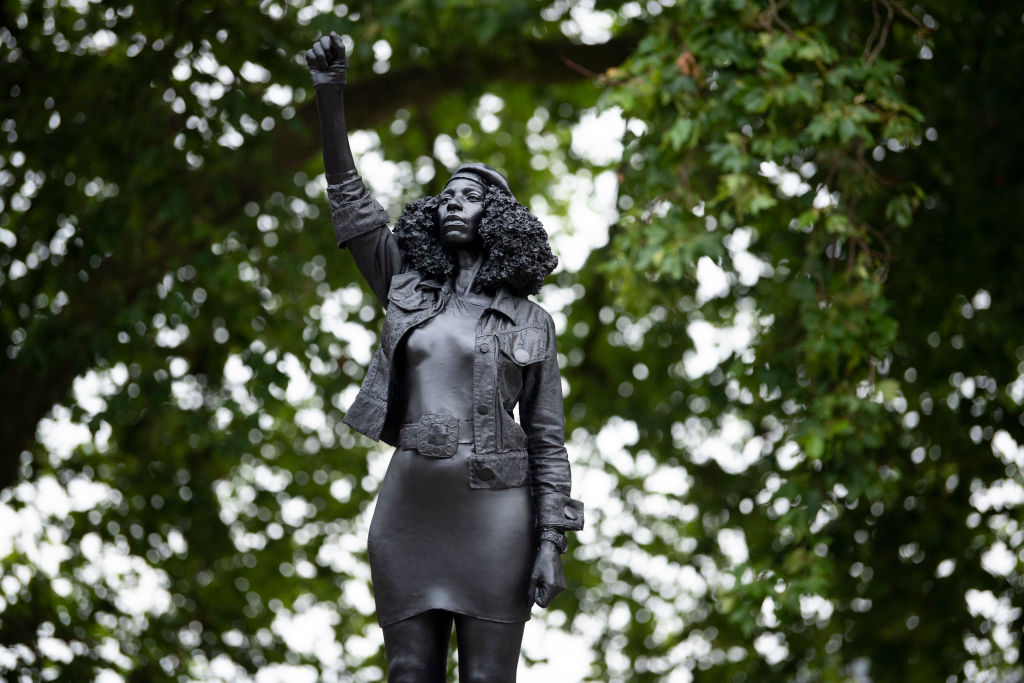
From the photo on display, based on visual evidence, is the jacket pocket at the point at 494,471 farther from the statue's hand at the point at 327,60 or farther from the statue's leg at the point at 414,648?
the statue's hand at the point at 327,60

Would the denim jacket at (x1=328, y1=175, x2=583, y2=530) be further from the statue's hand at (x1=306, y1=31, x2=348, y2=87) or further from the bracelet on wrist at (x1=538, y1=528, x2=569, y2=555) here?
the statue's hand at (x1=306, y1=31, x2=348, y2=87)

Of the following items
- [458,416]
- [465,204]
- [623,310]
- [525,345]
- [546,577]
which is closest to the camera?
[546,577]

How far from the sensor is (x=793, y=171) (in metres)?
9.51

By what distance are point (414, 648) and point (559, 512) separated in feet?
2.01

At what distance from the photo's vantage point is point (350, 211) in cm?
467

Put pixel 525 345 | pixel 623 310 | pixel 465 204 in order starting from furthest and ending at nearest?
pixel 623 310
pixel 465 204
pixel 525 345

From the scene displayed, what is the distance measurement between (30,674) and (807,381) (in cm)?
531

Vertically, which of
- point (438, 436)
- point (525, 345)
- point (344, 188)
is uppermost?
point (344, 188)

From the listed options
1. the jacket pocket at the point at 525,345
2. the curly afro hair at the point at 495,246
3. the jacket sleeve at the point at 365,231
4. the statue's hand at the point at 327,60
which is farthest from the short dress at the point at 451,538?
the statue's hand at the point at 327,60

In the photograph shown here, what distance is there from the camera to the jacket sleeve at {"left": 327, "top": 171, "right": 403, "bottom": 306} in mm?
4672

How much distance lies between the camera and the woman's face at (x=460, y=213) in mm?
4602

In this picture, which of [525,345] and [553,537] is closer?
[553,537]

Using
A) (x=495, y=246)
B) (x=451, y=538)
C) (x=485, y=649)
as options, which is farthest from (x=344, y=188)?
(x=485, y=649)

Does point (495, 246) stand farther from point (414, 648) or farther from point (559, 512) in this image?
point (414, 648)
